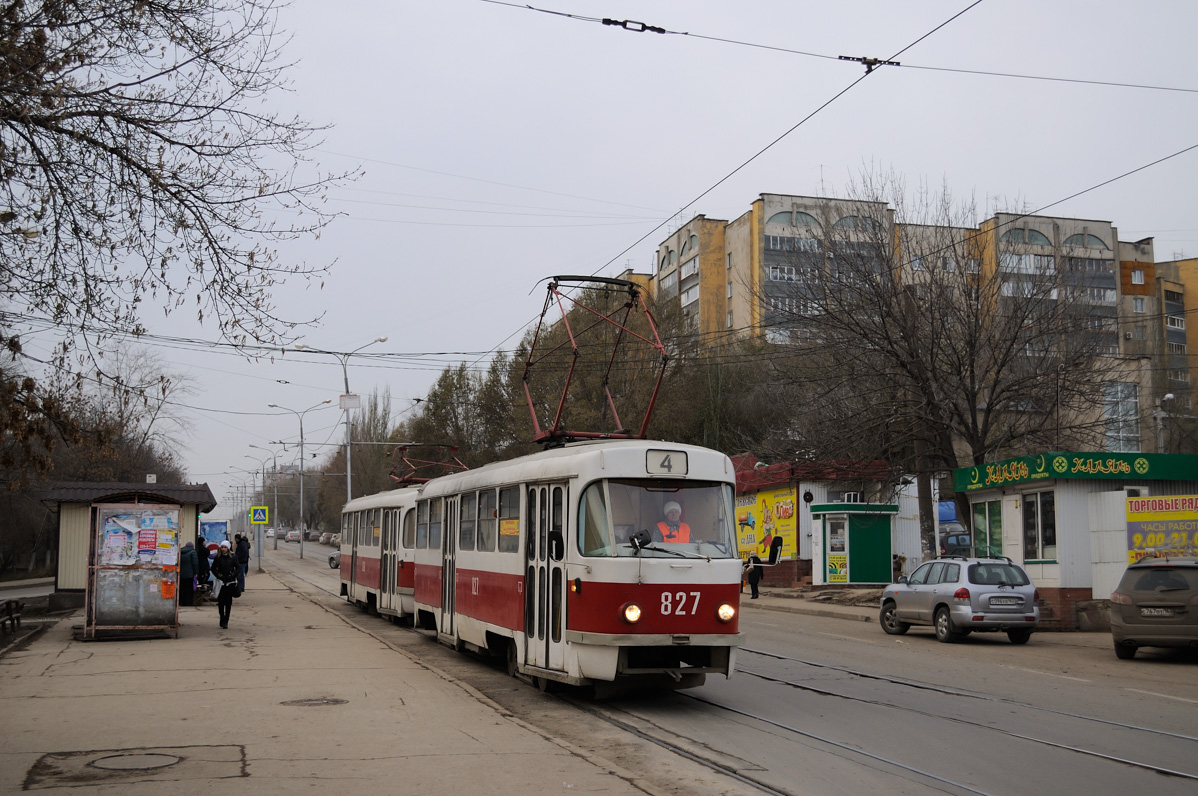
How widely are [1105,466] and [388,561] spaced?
15.6 meters

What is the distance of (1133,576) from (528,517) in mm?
10149

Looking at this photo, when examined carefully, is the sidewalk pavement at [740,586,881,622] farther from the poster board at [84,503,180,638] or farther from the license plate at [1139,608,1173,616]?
the poster board at [84,503,180,638]

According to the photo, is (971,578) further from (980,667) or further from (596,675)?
(596,675)

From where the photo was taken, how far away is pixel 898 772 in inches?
323

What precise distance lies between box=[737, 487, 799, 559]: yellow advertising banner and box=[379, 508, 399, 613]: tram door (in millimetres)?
15239

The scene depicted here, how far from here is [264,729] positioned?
998 centimetres

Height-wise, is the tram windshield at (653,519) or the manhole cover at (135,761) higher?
the tram windshield at (653,519)

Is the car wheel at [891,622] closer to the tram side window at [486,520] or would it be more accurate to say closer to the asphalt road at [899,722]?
the asphalt road at [899,722]

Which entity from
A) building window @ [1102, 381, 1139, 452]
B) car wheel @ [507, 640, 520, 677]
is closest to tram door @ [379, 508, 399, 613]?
car wheel @ [507, 640, 520, 677]

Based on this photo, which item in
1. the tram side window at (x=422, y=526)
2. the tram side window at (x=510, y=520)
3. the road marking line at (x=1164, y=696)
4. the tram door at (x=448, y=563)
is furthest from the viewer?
the tram side window at (x=422, y=526)

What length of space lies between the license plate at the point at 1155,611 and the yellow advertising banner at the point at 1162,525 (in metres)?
4.84

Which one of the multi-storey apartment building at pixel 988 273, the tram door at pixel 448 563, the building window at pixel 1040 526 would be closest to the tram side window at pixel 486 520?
the tram door at pixel 448 563

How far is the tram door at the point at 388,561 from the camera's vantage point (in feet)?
76.9

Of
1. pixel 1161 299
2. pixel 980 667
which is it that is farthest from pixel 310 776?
A: pixel 1161 299
